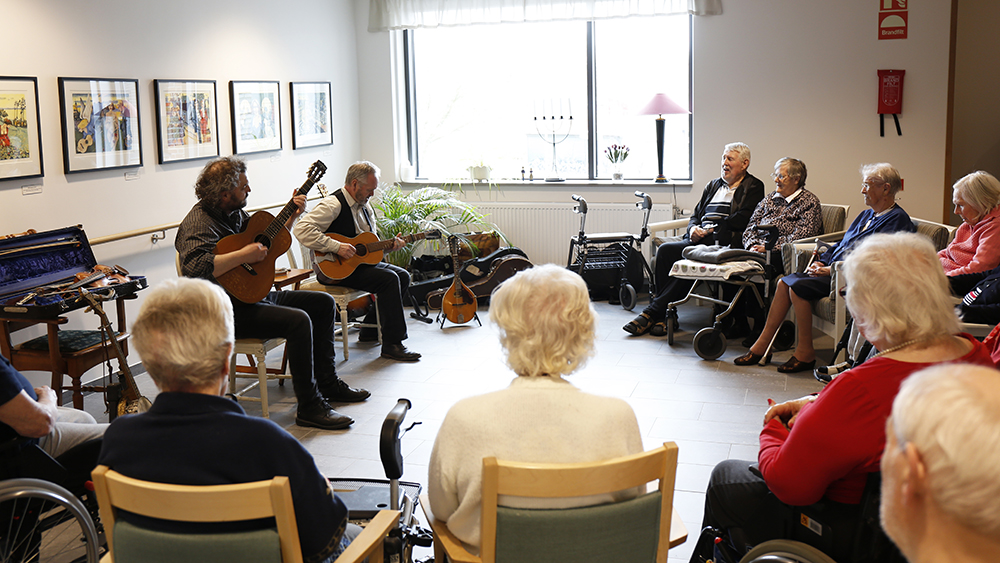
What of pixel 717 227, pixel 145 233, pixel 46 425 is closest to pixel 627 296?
pixel 717 227

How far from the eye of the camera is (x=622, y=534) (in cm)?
164

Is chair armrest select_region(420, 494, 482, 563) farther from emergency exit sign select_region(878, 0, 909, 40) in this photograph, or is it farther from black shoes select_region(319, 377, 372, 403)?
emergency exit sign select_region(878, 0, 909, 40)

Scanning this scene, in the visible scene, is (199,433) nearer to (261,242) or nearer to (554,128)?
(261,242)

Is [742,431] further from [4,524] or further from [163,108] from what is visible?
[163,108]

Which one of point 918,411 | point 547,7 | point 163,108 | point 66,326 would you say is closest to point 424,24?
point 547,7

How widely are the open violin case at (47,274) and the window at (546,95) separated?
420 cm

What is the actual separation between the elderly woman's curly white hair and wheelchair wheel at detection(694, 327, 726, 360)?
3.30 meters

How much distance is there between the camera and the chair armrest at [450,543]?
1771mm

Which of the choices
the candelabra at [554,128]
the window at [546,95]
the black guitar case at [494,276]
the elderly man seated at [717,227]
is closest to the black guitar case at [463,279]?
the black guitar case at [494,276]

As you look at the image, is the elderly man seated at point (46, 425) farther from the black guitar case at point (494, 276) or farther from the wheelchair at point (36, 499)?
the black guitar case at point (494, 276)

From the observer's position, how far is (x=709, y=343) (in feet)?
16.5

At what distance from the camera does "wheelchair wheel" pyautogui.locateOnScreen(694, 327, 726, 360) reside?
5.04 meters

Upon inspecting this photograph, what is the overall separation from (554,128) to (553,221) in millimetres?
906

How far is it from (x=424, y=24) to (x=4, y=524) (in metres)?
6.19
